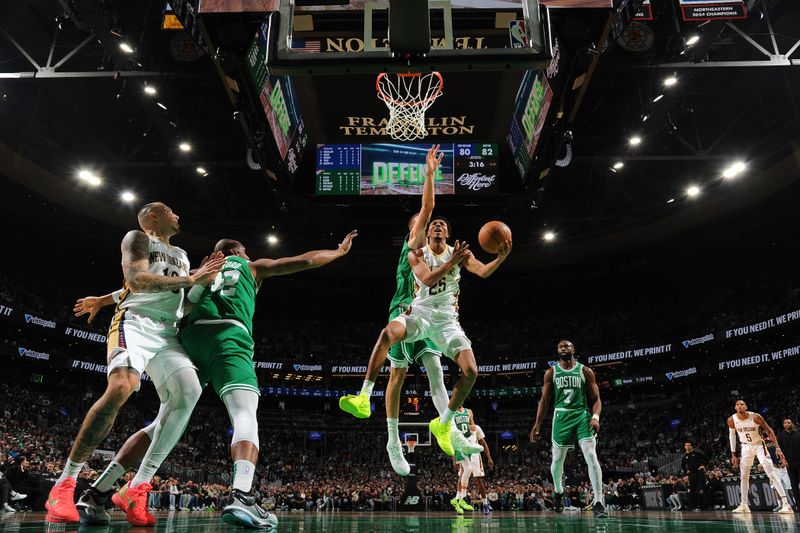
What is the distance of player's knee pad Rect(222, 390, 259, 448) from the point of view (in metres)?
3.51

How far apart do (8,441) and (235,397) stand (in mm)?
17562

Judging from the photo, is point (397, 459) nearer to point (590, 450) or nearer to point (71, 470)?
point (71, 470)

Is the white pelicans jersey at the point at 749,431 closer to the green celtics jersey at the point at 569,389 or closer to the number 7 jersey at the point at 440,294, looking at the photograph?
the green celtics jersey at the point at 569,389

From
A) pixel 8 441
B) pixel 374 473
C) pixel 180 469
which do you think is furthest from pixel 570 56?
pixel 374 473

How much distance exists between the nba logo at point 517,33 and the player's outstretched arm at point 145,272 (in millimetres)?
3757

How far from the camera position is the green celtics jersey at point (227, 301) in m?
3.88

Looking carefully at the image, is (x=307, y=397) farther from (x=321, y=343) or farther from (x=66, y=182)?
(x=66, y=182)

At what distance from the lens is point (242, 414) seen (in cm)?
353

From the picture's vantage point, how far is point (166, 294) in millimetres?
3990

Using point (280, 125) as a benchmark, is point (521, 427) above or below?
below

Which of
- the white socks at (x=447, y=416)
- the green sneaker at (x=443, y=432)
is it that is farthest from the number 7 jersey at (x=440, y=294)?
the green sneaker at (x=443, y=432)

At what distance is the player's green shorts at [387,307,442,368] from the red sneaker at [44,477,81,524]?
9.75ft

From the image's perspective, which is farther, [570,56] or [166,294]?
[570,56]

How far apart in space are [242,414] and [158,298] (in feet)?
3.53
